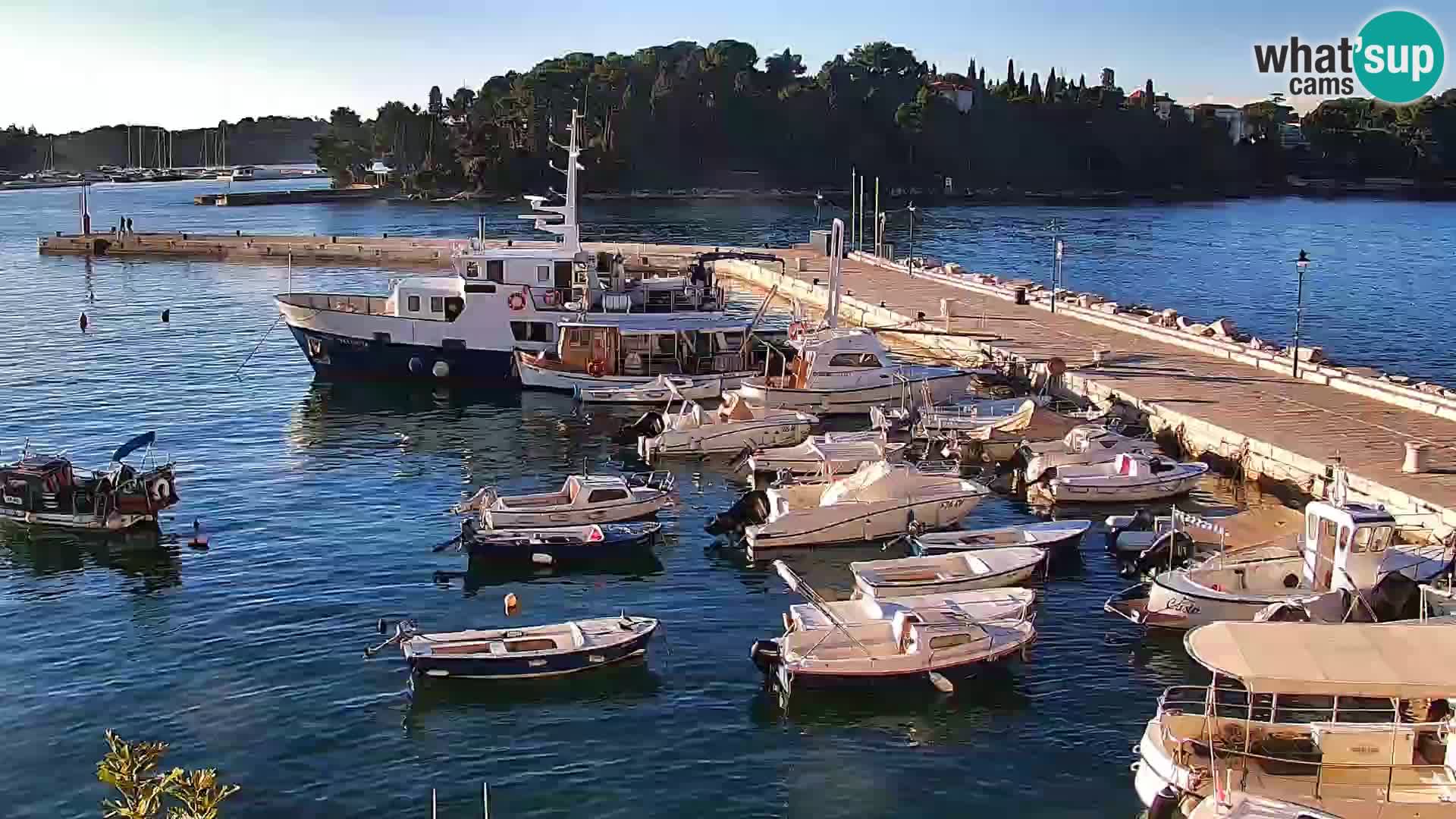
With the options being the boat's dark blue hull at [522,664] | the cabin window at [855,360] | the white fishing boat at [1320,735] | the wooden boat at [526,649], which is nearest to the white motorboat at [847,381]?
the cabin window at [855,360]

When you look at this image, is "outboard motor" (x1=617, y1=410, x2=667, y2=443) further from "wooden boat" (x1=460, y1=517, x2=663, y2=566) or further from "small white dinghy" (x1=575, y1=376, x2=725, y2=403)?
"wooden boat" (x1=460, y1=517, x2=663, y2=566)

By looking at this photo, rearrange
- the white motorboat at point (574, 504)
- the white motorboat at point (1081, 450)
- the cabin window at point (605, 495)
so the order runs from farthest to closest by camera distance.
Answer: the white motorboat at point (1081, 450) → the cabin window at point (605, 495) → the white motorboat at point (574, 504)

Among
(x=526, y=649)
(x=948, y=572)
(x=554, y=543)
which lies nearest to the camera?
(x=526, y=649)

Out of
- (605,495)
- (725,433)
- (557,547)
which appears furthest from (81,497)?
(725,433)

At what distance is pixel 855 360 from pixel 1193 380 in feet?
34.9

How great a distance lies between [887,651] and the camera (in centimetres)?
2358

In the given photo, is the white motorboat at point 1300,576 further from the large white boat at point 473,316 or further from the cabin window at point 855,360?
the large white boat at point 473,316

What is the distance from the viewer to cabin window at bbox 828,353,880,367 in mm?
44094

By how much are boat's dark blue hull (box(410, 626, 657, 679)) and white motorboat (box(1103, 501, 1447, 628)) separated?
9458mm

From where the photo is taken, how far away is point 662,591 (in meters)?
28.6

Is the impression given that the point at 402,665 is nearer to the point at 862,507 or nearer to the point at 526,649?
the point at 526,649

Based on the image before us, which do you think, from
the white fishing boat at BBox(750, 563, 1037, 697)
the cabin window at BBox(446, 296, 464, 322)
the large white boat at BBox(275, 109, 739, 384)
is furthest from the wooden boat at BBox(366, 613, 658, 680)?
the cabin window at BBox(446, 296, 464, 322)

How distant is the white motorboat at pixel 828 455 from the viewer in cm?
3481

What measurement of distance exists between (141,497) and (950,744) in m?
20.5
